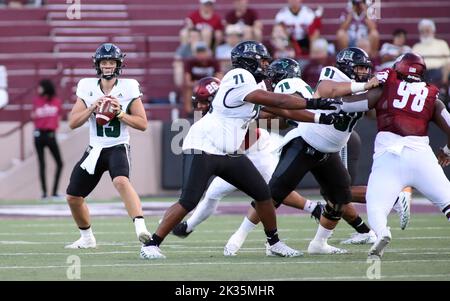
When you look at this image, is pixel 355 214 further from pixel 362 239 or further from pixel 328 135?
pixel 328 135

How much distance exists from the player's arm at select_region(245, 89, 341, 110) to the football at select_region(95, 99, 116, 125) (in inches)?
50.7

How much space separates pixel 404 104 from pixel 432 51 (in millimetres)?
8536

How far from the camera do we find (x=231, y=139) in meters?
8.27

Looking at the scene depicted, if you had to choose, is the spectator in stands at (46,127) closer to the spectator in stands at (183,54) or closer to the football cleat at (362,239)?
the spectator in stands at (183,54)

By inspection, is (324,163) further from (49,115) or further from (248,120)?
(49,115)

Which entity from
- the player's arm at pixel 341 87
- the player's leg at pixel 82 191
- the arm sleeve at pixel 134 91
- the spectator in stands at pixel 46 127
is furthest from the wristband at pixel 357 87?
the spectator in stands at pixel 46 127

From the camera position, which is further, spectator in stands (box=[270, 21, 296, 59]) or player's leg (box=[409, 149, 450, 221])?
spectator in stands (box=[270, 21, 296, 59])

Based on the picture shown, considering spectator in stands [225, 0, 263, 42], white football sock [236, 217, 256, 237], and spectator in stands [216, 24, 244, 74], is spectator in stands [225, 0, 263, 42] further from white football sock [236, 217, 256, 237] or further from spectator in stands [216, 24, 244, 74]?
white football sock [236, 217, 256, 237]

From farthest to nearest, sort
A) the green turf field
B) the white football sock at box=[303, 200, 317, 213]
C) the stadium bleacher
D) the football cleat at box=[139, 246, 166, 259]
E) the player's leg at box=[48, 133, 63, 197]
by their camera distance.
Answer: the stadium bleacher → the player's leg at box=[48, 133, 63, 197] → the white football sock at box=[303, 200, 317, 213] → the football cleat at box=[139, 246, 166, 259] → the green turf field

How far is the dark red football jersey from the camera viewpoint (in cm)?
818

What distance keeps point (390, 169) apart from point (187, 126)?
779cm

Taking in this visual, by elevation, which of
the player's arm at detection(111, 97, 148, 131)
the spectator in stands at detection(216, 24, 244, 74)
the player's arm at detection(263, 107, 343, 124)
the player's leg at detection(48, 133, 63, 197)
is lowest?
the player's leg at detection(48, 133, 63, 197)

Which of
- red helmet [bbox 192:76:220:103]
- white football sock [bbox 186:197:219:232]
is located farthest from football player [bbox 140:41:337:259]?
red helmet [bbox 192:76:220:103]
